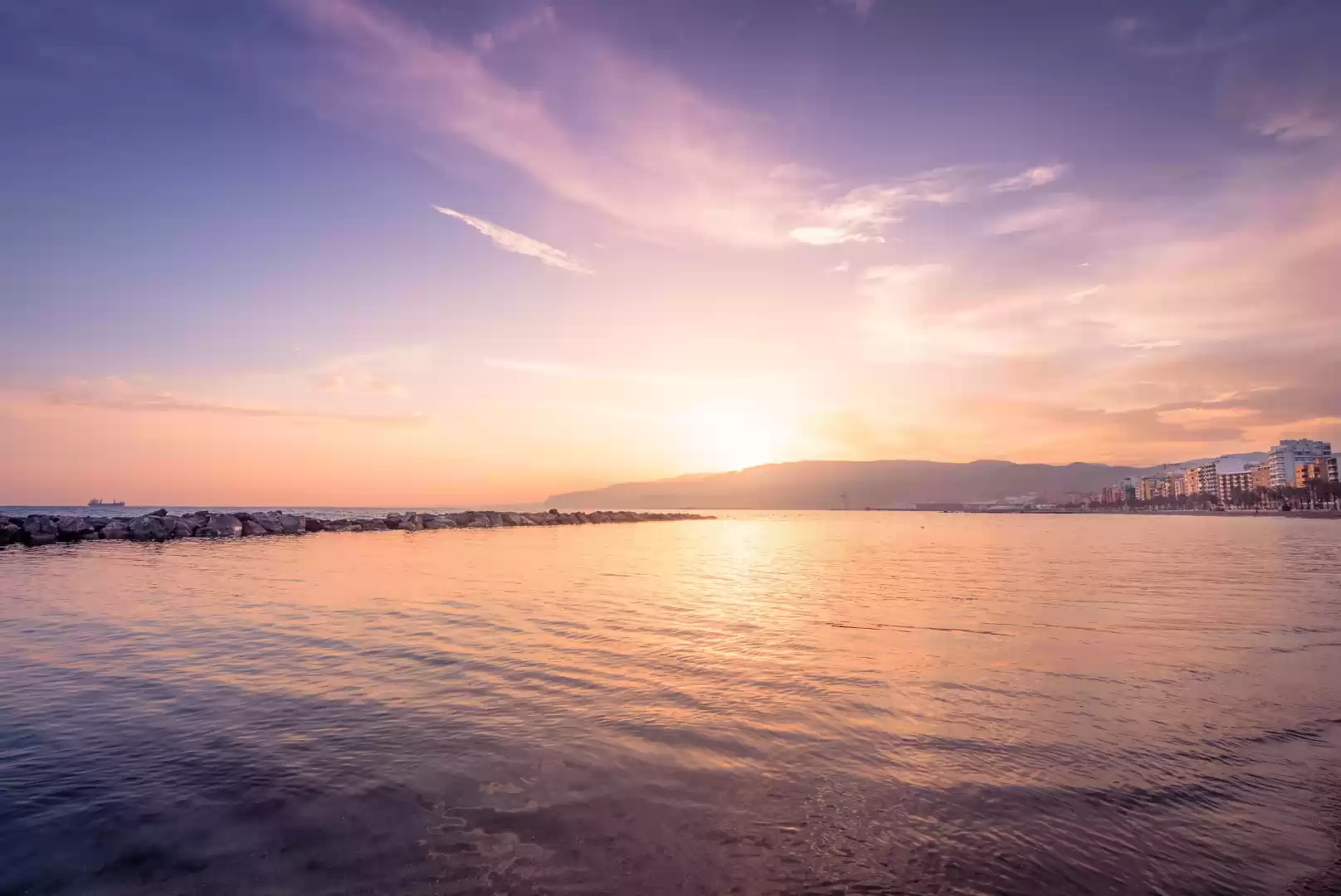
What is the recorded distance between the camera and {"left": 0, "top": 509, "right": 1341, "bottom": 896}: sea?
4.43 metres

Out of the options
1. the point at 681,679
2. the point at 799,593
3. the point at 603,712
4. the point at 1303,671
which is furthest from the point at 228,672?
the point at 1303,671

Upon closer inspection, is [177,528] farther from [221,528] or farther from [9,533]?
[9,533]

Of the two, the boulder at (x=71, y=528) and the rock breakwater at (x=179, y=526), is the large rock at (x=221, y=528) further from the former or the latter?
the boulder at (x=71, y=528)

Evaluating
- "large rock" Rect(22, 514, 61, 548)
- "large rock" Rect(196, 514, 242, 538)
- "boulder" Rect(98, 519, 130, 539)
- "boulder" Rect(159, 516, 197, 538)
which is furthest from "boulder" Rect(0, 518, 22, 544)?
"large rock" Rect(196, 514, 242, 538)

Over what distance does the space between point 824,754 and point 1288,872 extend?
342cm

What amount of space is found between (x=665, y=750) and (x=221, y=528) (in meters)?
49.1

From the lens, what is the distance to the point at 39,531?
36594mm

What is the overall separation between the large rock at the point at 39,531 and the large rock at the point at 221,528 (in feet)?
23.5

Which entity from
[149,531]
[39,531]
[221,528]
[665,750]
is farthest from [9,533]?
[665,750]

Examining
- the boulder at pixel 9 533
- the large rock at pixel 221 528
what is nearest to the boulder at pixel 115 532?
the large rock at pixel 221 528

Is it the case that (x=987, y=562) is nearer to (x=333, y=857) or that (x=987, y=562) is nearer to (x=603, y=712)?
(x=603, y=712)

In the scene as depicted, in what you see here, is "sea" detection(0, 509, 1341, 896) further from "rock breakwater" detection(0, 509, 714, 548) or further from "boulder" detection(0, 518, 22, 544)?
A: "rock breakwater" detection(0, 509, 714, 548)

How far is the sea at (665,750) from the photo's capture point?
4.43 m

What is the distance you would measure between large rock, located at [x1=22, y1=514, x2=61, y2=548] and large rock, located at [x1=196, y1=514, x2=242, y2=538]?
7.17 metres
